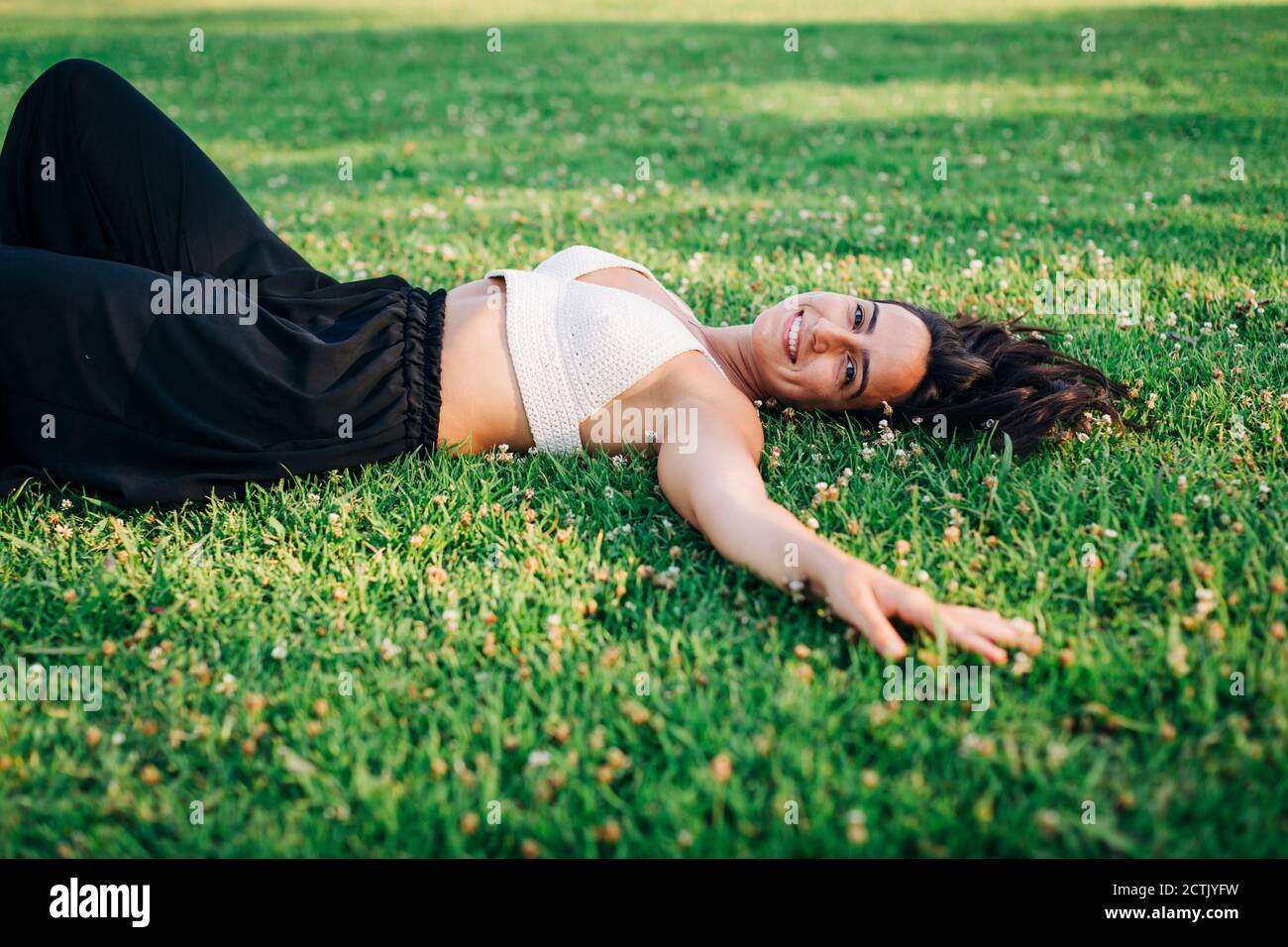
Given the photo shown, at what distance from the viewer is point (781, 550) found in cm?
318

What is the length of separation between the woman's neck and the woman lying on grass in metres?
0.01

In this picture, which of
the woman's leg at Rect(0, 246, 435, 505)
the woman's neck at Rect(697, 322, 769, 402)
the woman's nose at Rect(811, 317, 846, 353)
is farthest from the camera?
the woman's neck at Rect(697, 322, 769, 402)

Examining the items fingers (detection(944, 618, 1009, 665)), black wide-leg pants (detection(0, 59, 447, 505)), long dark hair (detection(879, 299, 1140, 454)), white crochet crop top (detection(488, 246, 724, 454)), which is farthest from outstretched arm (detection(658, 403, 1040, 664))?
black wide-leg pants (detection(0, 59, 447, 505))

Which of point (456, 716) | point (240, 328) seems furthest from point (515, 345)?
point (456, 716)

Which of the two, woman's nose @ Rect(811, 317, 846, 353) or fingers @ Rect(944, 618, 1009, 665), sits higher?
woman's nose @ Rect(811, 317, 846, 353)

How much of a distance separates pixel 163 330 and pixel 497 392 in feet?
4.41

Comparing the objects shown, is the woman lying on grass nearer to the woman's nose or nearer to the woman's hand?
the woman's nose

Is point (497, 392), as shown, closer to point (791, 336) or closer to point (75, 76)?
point (791, 336)

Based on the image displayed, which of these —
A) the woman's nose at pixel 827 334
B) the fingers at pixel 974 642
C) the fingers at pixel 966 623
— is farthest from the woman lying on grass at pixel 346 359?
the fingers at pixel 974 642

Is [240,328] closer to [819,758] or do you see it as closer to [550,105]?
[819,758]

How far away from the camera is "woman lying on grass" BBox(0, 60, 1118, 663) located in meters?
3.74

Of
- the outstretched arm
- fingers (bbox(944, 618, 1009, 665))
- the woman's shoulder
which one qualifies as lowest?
fingers (bbox(944, 618, 1009, 665))

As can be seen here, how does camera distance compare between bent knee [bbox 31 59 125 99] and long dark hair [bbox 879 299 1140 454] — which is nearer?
long dark hair [bbox 879 299 1140 454]

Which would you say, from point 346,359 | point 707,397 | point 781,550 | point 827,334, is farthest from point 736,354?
point 346,359
